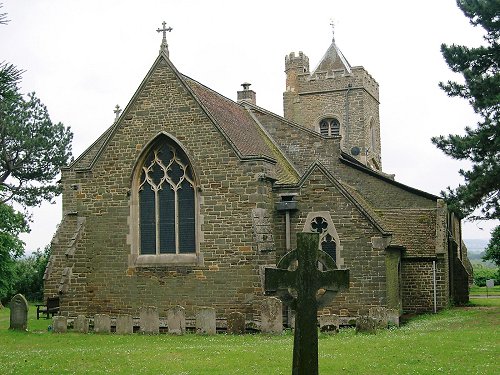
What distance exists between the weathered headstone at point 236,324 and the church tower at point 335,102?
28774 millimetres

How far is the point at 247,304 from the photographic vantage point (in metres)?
24.0

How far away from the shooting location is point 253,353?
16953 millimetres

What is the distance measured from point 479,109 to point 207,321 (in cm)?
1242

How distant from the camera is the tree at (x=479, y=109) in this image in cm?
2652

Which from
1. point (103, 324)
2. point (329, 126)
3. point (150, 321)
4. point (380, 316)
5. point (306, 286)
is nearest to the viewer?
point (306, 286)

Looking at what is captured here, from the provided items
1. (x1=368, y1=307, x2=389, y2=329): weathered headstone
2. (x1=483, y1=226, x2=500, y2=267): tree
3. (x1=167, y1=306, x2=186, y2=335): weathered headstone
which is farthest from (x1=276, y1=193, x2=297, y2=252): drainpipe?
(x1=483, y1=226, x2=500, y2=267): tree

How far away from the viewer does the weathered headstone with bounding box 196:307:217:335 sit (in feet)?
73.2

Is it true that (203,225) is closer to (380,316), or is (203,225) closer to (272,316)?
(272,316)

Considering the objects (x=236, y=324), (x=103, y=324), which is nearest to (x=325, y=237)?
(x=236, y=324)

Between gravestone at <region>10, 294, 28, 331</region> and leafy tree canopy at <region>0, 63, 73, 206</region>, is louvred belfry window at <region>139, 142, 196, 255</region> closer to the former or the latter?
gravestone at <region>10, 294, 28, 331</region>

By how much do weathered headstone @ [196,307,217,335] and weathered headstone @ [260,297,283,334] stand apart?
1488 millimetres

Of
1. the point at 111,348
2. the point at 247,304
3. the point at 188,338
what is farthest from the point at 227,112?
the point at 111,348

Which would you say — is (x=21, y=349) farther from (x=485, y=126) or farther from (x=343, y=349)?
(x=485, y=126)

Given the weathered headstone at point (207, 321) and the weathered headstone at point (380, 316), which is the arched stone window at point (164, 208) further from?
the weathered headstone at point (380, 316)
